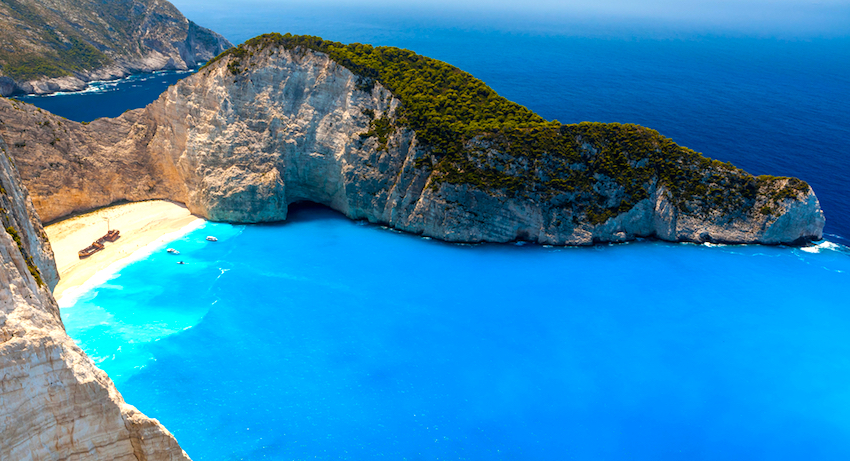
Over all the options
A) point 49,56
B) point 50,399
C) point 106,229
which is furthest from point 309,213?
point 49,56

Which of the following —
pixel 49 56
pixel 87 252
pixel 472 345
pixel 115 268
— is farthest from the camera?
pixel 49 56

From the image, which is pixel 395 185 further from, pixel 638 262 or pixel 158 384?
pixel 158 384

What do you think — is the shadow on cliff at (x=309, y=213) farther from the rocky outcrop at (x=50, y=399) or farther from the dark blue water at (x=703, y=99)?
the dark blue water at (x=703, y=99)

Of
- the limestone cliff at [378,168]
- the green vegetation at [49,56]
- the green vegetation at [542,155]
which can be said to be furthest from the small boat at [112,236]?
the green vegetation at [49,56]

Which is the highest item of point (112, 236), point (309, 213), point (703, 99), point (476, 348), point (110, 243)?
point (703, 99)

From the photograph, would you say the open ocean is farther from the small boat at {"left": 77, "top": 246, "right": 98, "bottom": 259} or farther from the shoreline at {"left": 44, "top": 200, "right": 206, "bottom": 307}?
the small boat at {"left": 77, "top": 246, "right": 98, "bottom": 259}

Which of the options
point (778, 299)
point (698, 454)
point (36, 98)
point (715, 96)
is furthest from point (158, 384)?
point (715, 96)

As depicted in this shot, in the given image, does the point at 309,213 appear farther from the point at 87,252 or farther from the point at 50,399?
the point at 50,399
